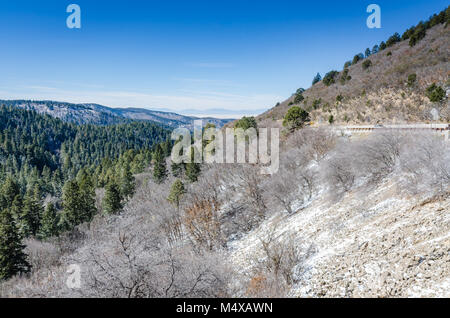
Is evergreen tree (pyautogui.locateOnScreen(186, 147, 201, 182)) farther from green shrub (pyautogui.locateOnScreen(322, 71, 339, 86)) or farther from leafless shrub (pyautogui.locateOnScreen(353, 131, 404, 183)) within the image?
green shrub (pyautogui.locateOnScreen(322, 71, 339, 86))

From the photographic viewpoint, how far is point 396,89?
32250 mm

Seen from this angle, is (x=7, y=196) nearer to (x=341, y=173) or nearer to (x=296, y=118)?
(x=296, y=118)

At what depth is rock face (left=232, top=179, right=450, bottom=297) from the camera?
6.89 m

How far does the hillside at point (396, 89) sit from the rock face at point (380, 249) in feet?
48.4

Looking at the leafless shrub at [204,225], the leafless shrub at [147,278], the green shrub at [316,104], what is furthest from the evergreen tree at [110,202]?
the green shrub at [316,104]

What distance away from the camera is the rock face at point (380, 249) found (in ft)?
22.6

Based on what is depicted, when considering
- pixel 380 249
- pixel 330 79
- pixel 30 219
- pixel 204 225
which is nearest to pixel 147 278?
pixel 380 249

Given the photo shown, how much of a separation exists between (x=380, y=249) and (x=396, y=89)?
30920 mm

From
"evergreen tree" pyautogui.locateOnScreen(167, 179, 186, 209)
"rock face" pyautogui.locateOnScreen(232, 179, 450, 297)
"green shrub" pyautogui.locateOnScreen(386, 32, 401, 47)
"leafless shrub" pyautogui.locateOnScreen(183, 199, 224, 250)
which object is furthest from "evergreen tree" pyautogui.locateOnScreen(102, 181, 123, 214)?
"green shrub" pyautogui.locateOnScreen(386, 32, 401, 47)

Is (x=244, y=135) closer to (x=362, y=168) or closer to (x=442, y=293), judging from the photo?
(x=362, y=168)

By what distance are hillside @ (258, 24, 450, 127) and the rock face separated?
48.4ft

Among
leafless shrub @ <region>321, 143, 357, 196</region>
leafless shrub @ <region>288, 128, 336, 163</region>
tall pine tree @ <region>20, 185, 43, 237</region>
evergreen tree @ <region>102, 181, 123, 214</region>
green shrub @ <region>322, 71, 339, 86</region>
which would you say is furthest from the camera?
green shrub @ <region>322, 71, 339, 86</region>
